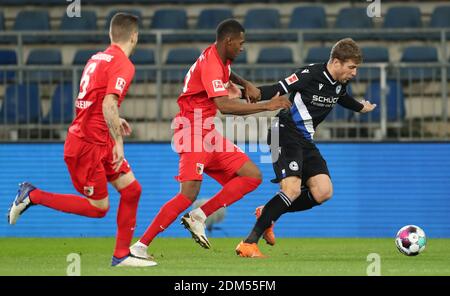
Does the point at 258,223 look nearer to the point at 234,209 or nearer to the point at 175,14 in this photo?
the point at 234,209

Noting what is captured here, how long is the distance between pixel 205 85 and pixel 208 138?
0.53 meters

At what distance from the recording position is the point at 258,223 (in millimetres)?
11000

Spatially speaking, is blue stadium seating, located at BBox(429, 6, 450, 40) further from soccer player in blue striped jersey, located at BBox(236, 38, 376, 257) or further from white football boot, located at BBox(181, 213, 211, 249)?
white football boot, located at BBox(181, 213, 211, 249)

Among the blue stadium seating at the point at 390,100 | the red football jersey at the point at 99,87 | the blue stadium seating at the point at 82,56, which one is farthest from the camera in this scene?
the blue stadium seating at the point at 82,56

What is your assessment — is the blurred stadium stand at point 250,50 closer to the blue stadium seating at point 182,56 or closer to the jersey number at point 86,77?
the blue stadium seating at point 182,56

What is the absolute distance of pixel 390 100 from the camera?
15.7 metres

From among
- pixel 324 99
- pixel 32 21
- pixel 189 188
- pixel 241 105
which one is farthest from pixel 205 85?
pixel 32 21

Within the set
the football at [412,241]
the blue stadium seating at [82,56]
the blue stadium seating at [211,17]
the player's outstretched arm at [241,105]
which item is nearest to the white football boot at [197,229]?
the player's outstretched arm at [241,105]

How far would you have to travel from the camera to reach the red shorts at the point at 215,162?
10.6 meters

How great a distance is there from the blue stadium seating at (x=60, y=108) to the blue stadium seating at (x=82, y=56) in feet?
7.67

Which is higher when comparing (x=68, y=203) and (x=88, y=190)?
(x=88, y=190)

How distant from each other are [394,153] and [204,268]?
20.0ft

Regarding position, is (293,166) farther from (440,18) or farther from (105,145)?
(440,18)
